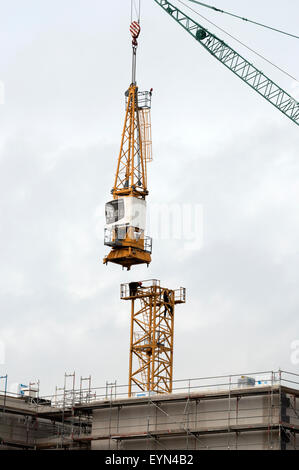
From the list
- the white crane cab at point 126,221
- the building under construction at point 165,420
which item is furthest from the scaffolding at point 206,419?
the white crane cab at point 126,221

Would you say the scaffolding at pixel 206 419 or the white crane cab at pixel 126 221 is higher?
the white crane cab at pixel 126 221

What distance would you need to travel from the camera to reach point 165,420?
78375 millimetres

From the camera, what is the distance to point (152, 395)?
79.6 metres

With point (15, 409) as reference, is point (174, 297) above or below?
above

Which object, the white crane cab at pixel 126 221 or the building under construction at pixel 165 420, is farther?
the white crane cab at pixel 126 221

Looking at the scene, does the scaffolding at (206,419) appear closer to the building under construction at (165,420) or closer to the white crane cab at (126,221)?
the building under construction at (165,420)

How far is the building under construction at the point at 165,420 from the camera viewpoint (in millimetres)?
73625

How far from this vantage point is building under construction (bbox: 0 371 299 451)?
2899 inches

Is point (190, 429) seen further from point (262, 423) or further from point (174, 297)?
point (174, 297)

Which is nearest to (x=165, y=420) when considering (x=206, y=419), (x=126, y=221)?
(x=206, y=419)
